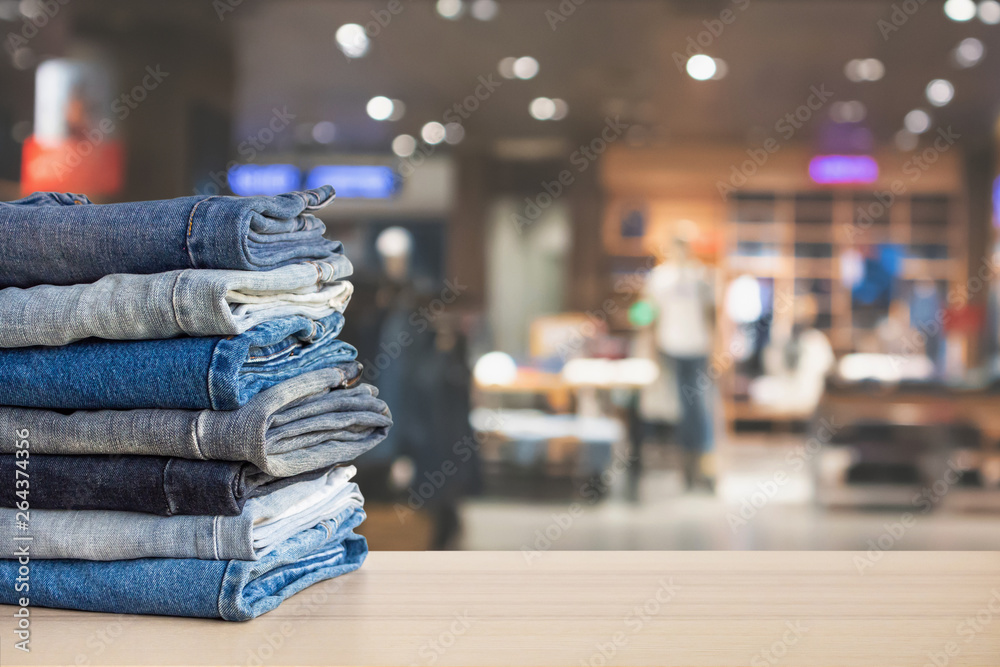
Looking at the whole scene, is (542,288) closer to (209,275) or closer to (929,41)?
(929,41)

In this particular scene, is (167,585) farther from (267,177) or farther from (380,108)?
(267,177)

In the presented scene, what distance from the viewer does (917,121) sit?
7.14 m

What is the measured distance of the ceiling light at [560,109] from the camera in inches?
256

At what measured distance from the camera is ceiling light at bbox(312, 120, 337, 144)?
662 cm

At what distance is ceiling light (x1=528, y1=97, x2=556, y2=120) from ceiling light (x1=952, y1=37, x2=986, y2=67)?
9.09 feet

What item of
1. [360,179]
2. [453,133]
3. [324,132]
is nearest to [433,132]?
[453,133]

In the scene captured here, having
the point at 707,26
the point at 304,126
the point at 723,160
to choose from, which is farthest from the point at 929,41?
the point at 304,126

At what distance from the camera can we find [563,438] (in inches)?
227

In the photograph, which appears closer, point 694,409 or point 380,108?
point 694,409

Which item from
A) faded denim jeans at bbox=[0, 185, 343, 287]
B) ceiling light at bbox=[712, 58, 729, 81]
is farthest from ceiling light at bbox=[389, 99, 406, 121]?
faded denim jeans at bbox=[0, 185, 343, 287]

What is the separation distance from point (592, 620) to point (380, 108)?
243 inches

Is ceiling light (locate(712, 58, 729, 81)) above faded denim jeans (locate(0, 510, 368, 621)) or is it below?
above

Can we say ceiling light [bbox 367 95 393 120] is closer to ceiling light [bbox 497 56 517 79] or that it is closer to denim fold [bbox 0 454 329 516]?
ceiling light [bbox 497 56 517 79]

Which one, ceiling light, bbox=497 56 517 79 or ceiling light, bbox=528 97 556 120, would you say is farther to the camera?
ceiling light, bbox=528 97 556 120
